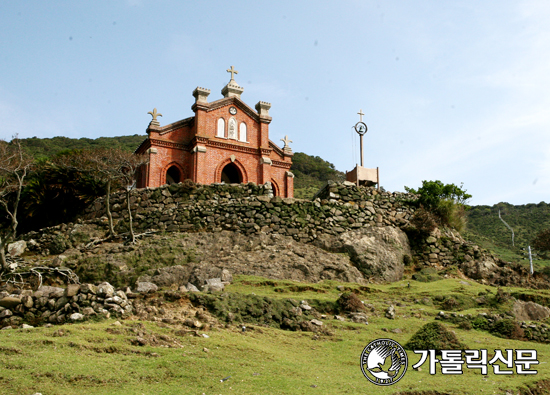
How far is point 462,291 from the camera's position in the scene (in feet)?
52.7

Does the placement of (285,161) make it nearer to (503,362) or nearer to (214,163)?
(214,163)

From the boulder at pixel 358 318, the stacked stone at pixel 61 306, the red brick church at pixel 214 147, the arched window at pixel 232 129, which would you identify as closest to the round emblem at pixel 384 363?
the boulder at pixel 358 318

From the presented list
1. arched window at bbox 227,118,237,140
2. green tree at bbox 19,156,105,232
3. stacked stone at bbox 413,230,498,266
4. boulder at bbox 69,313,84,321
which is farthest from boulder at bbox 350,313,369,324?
arched window at bbox 227,118,237,140

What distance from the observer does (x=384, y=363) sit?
9.08 m

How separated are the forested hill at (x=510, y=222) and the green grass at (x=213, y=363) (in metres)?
34.6

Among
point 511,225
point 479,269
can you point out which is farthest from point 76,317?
point 511,225

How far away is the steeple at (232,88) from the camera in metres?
29.6

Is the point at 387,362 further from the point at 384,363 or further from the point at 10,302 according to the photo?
the point at 10,302

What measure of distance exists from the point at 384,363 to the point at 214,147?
1915 cm

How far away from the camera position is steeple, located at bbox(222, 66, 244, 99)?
29609 mm

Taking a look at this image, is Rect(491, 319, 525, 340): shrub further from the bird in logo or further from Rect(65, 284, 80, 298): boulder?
Rect(65, 284, 80, 298): boulder

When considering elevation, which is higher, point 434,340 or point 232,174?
point 232,174

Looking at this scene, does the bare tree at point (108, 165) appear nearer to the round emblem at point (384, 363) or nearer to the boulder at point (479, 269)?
the round emblem at point (384, 363)

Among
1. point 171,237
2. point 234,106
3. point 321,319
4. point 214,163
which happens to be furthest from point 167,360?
point 234,106
